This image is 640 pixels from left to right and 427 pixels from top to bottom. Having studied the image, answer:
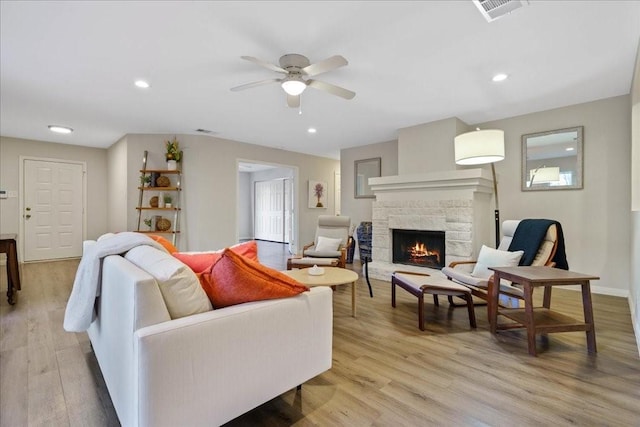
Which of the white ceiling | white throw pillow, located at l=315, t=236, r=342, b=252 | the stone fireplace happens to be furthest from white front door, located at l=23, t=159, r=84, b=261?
the stone fireplace

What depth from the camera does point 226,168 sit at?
5.61 meters

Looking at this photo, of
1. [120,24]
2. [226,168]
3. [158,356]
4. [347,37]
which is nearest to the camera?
[158,356]

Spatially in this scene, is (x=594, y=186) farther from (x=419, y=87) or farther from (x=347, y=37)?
(x=347, y=37)

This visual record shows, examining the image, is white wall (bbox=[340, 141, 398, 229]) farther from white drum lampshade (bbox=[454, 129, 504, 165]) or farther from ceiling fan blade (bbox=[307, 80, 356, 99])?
ceiling fan blade (bbox=[307, 80, 356, 99])

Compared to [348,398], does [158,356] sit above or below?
above

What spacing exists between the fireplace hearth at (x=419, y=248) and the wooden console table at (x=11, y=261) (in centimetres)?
465

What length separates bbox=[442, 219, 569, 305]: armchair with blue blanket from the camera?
8.98 feet

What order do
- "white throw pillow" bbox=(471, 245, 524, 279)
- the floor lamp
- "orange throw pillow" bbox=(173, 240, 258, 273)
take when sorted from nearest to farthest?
1. "orange throw pillow" bbox=(173, 240, 258, 273)
2. "white throw pillow" bbox=(471, 245, 524, 279)
3. the floor lamp

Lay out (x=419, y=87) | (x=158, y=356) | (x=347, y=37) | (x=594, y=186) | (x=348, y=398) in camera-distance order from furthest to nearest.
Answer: (x=594, y=186)
(x=419, y=87)
(x=347, y=37)
(x=348, y=398)
(x=158, y=356)

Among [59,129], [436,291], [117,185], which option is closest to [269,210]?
[117,185]

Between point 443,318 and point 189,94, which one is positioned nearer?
point 443,318

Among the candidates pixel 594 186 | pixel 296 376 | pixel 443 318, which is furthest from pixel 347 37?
pixel 594 186

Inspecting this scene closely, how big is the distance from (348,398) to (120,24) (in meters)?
2.87

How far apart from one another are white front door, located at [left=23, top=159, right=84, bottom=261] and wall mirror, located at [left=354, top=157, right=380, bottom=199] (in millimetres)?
5601
